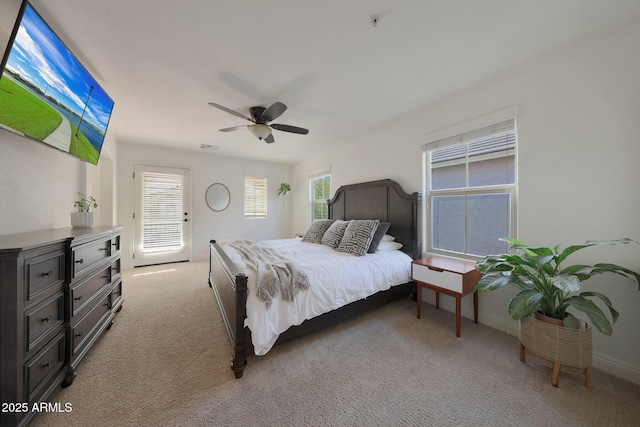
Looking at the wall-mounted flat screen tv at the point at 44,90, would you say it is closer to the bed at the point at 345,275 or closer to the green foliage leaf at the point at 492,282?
the bed at the point at 345,275

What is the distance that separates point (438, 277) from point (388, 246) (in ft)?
2.56

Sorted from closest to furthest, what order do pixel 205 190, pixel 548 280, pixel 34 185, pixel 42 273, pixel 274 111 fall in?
pixel 42 273 < pixel 548 280 < pixel 34 185 < pixel 274 111 < pixel 205 190

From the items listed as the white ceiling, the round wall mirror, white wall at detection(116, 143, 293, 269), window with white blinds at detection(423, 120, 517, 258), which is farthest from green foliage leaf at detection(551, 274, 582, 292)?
the round wall mirror

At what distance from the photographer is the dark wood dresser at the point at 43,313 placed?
1.09 m

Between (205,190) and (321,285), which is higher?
(205,190)

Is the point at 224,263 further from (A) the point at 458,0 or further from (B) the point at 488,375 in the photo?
(A) the point at 458,0

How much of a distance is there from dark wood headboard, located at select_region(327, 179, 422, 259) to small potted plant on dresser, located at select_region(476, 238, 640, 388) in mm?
1251

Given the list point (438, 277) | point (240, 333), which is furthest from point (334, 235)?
point (240, 333)

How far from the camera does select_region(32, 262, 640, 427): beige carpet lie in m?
1.30

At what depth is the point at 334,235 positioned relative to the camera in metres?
3.21

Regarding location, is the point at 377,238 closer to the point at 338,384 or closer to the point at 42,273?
the point at 338,384

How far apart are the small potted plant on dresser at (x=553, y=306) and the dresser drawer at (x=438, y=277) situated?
45 cm

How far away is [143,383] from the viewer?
1547mm

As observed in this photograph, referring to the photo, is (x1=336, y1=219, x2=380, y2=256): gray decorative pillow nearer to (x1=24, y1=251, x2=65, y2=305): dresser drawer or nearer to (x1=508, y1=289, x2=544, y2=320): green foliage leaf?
(x1=508, y1=289, x2=544, y2=320): green foliage leaf
